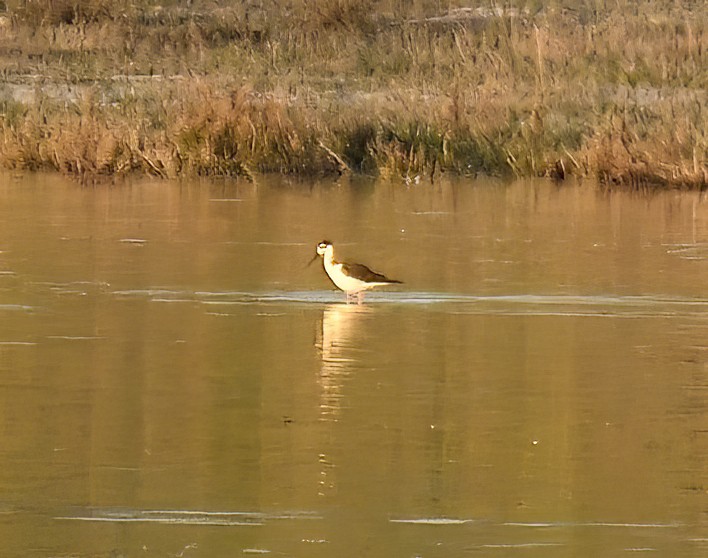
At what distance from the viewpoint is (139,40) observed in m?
32.3

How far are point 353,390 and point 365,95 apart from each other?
1679 cm

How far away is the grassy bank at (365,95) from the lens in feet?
66.8

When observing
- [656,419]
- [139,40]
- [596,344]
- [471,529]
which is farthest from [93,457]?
[139,40]

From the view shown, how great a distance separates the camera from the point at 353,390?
898 cm

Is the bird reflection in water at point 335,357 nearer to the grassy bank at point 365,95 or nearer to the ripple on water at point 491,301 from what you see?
the ripple on water at point 491,301

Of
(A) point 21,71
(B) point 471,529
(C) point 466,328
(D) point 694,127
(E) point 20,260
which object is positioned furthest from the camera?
(A) point 21,71

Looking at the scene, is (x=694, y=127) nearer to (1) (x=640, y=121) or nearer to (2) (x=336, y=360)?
(1) (x=640, y=121)

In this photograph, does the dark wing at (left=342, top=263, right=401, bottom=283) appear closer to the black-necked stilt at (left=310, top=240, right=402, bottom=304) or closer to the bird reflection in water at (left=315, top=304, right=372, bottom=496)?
the black-necked stilt at (left=310, top=240, right=402, bottom=304)

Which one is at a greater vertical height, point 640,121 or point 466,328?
point 640,121

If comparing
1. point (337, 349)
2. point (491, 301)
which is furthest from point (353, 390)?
point (491, 301)

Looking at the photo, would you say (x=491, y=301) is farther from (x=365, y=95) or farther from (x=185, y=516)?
(x=365, y=95)

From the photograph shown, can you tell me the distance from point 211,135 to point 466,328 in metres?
10.3

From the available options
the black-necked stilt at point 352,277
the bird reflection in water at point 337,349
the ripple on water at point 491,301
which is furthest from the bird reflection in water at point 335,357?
the ripple on water at point 491,301

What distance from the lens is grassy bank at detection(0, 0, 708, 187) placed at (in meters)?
20.4
